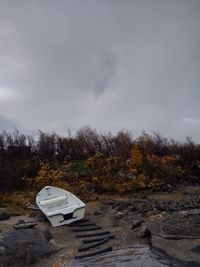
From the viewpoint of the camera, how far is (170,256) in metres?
9.50

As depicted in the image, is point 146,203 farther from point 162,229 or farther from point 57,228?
point 162,229

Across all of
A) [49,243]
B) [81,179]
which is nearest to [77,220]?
[49,243]

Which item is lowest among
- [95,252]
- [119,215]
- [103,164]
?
[95,252]

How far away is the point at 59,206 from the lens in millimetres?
15062

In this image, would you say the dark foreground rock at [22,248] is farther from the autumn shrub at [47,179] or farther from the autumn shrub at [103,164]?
the autumn shrub at [103,164]

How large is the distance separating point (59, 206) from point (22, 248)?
14.8ft

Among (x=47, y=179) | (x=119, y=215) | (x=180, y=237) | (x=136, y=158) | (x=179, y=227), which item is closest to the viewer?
(x=180, y=237)

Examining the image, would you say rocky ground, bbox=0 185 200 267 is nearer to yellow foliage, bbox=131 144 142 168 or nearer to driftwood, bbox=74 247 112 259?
driftwood, bbox=74 247 112 259

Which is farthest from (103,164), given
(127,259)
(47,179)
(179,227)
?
(127,259)

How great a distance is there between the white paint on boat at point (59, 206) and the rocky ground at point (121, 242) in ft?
1.05

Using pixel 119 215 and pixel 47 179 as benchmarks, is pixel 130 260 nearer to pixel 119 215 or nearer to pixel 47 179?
pixel 119 215

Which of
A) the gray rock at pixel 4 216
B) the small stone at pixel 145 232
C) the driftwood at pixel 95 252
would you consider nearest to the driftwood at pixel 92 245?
the driftwood at pixel 95 252

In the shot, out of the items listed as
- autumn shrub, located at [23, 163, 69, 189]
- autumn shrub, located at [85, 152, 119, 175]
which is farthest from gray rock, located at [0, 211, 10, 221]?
autumn shrub, located at [85, 152, 119, 175]

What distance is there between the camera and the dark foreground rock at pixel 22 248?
10.2 m
